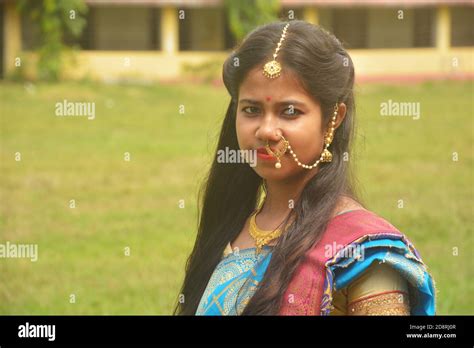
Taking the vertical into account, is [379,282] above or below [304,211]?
below

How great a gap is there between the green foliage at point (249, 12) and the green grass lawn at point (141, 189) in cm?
318

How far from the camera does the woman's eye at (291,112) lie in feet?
7.32

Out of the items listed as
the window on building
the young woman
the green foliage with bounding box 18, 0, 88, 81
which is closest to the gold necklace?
the young woman

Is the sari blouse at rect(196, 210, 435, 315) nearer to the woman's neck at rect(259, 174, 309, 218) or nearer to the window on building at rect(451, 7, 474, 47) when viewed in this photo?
the woman's neck at rect(259, 174, 309, 218)

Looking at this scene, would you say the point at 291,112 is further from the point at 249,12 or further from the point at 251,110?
the point at 249,12

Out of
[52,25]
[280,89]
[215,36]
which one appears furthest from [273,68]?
[215,36]

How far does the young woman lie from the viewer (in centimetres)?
212

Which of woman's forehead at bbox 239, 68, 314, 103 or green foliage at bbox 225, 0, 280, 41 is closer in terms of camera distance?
woman's forehead at bbox 239, 68, 314, 103

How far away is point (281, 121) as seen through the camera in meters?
2.23

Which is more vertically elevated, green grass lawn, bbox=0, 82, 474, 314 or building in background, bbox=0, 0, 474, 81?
building in background, bbox=0, 0, 474, 81

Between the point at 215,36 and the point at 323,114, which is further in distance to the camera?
the point at 215,36

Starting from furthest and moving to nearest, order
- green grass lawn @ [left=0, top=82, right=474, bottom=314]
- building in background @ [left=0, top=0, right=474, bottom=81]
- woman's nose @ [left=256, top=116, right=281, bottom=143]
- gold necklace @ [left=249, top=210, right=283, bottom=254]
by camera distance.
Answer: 1. building in background @ [left=0, top=0, right=474, bottom=81]
2. green grass lawn @ [left=0, top=82, right=474, bottom=314]
3. gold necklace @ [left=249, top=210, right=283, bottom=254]
4. woman's nose @ [left=256, top=116, right=281, bottom=143]

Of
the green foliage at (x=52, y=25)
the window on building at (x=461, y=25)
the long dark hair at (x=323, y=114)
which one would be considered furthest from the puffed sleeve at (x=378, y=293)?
the window on building at (x=461, y=25)

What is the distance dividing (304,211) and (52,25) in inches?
643
